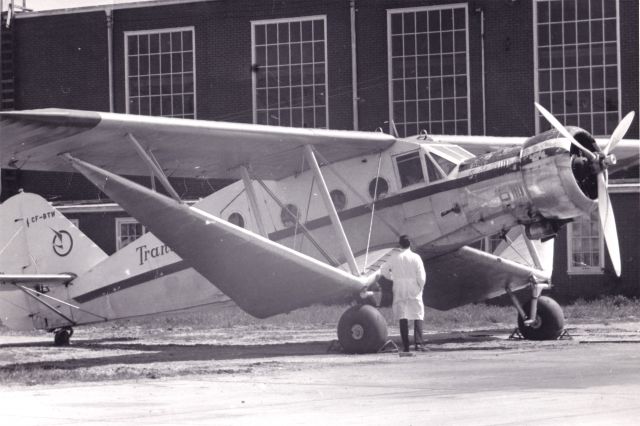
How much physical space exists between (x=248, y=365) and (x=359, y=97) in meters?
23.7

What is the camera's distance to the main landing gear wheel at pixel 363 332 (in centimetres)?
1802

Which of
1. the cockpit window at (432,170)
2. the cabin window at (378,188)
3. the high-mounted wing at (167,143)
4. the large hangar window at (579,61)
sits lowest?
the cabin window at (378,188)

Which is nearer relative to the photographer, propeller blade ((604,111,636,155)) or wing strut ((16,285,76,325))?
propeller blade ((604,111,636,155))

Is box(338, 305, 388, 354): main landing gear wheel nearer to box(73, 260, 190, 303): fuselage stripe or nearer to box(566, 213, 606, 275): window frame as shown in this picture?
box(73, 260, 190, 303): fuselage stripe

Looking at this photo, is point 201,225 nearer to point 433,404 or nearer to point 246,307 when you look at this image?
point 246,307

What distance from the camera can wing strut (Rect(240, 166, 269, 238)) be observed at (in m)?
20.1

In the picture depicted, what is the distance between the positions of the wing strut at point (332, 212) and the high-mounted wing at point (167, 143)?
1.23 feet

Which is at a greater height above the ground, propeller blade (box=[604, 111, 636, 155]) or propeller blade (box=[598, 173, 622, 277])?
propeller blade (box=[604, 111, 636, 155])

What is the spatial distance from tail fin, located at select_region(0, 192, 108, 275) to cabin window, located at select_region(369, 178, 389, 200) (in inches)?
227

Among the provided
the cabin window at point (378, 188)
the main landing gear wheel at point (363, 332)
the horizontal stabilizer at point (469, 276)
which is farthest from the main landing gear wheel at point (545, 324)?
the main landing gear wheel at point (363, 332)

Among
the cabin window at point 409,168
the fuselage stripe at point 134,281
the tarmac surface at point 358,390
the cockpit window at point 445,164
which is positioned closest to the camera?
the tarmac surface at point 358,390

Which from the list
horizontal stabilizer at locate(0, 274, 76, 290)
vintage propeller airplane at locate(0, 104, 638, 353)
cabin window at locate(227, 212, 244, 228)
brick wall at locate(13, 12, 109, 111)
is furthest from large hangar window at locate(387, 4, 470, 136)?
horizontal stabilizer at locate(0, 274, 76, 290)

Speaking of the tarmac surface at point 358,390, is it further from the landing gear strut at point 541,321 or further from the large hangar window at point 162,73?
the large hangar window at point 162,73

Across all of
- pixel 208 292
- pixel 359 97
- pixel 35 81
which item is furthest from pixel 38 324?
pixel 35 81
